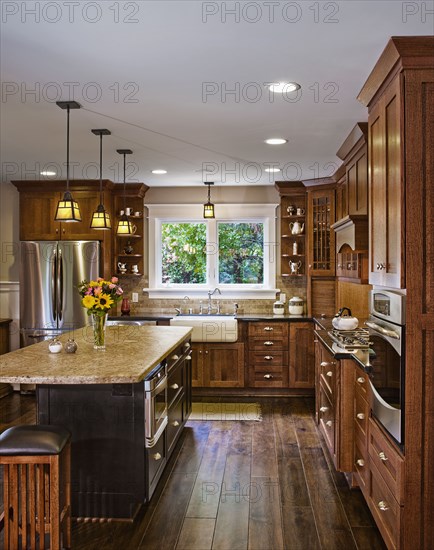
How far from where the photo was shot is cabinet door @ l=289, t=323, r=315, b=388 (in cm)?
596

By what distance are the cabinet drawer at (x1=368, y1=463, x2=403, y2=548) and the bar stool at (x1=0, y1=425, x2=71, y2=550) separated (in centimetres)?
158

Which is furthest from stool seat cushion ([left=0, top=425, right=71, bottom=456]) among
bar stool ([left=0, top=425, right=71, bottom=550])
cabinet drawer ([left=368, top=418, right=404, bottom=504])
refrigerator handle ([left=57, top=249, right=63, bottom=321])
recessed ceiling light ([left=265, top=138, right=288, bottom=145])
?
refrigerator handle ([left=57, top=249, right=63, bottom=321])

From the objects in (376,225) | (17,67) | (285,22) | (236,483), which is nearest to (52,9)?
(17,67)

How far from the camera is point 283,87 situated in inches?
121

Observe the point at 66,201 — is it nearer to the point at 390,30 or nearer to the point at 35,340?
the point at 390,30

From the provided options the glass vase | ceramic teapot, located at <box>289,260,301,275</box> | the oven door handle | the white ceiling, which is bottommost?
the glass vase

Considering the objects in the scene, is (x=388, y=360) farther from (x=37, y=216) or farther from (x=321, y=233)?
(x=37, y=216)

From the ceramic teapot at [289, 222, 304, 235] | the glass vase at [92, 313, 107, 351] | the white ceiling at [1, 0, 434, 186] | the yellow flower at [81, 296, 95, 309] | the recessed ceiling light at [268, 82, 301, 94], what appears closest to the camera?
the white ceiling at [1, 0, 434, 186]

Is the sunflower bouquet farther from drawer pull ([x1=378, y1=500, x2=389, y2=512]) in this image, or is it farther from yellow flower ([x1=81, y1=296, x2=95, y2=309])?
drawer pull ([x1=378, y1=500, x2=389, y2=512])

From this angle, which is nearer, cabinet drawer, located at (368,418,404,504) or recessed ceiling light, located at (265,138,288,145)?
cabinet drawer, located at (368,418,404,504)

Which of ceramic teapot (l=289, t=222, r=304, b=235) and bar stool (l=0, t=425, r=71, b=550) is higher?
ceramic teapot (l=289, t=222, r=304, b=235)

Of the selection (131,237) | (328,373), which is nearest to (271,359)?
(328,373)

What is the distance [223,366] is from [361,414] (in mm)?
2922

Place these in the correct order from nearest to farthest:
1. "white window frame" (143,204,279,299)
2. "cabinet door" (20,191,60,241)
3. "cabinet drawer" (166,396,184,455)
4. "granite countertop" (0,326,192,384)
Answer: "granite countertop" (0,326,192,384) < "cabinet drawer" (166,396,184,455) < "cabinet door" (20,191,60,241) < "white window frame" (143,204,279,299)
